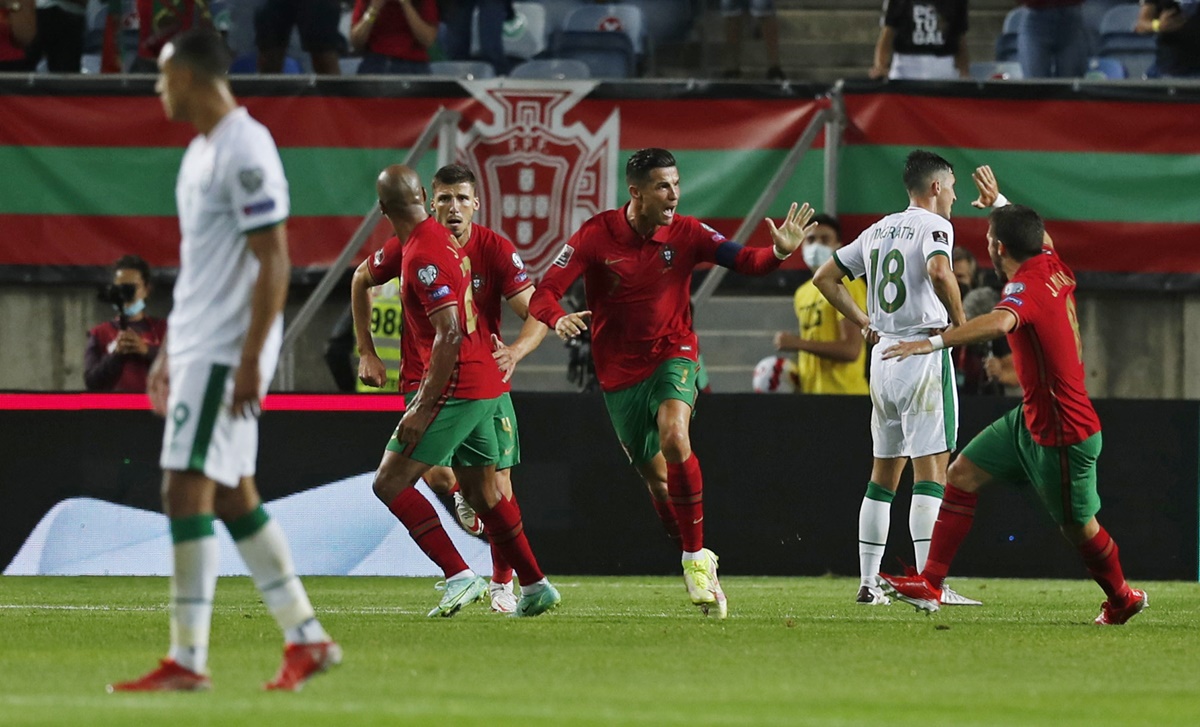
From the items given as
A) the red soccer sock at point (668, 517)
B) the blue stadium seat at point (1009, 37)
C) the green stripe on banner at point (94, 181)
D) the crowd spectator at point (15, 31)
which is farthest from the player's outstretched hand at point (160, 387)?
the blue stadium seat at point (1009, 37)

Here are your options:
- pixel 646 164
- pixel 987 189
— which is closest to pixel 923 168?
pixel 987 189

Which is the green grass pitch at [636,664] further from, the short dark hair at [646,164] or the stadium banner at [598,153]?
the stadium banner at [598,153]

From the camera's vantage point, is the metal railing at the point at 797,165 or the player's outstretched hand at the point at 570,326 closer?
the player's outstretched hand at the point at 570,326

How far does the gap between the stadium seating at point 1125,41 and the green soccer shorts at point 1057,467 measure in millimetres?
8986

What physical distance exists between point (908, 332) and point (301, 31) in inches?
280

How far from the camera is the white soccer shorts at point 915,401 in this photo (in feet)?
33.5

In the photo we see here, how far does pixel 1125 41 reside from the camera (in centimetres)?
1744

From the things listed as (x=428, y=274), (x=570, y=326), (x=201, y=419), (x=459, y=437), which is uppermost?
(x=428, y=274)

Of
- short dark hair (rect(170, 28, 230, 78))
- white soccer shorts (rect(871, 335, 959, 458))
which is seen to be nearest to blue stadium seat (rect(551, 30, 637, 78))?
white soccer shorts (rect(871, 335, 959, 458))

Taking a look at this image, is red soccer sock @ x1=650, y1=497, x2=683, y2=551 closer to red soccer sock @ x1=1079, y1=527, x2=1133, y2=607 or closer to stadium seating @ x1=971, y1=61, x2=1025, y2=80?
red soccer sock @ x1=1079, y1=527, x2=1133, y2=607

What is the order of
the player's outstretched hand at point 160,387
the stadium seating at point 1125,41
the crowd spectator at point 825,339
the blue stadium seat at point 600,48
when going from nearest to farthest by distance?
the player's outstretched hand at point 160,387 → the crowd spectator at point 825,339 → the blue stadium seat at point 600,48 → the stadium seating at point 1125,41

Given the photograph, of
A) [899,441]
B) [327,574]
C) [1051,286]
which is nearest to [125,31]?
[327,574]

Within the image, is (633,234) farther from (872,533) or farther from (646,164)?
(872,533)

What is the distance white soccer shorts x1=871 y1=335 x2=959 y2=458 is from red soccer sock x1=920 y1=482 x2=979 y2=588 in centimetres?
82
